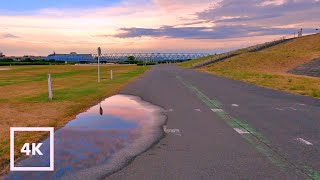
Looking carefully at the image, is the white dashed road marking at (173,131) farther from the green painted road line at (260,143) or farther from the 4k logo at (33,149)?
the 4k logo at (33,149)

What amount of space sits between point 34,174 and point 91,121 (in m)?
4.90

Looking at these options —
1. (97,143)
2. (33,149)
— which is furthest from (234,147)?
(33,149)

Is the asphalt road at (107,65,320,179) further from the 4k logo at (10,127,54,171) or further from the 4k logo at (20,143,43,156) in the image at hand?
the 4k logo at (20,143,43,156)

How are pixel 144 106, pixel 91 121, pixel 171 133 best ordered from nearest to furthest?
pixel 171 133, pixel 91 121, pixel 144 106

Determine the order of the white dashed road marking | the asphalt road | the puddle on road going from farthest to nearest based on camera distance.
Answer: the white dashed road marking < the puddle on road < the asphalt road

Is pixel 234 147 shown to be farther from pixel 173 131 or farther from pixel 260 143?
pixel 173 131

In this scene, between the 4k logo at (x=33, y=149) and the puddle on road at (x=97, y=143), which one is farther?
the 4k logo at (x=33, y=149)

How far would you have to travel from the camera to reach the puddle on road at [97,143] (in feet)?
18.5

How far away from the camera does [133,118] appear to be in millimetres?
10977

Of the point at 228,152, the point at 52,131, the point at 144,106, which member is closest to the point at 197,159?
the point at 228,152

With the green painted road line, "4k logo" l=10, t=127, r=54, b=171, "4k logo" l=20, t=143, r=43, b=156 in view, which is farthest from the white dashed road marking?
"4k logo" l=20, t=143, r=43, b=156

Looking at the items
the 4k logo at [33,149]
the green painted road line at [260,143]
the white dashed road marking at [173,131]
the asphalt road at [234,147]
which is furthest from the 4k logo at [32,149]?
the green painted road line at [260,143]

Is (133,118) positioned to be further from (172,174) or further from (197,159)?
(172,174)

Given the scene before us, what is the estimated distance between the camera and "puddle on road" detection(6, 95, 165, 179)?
18.5 ft
